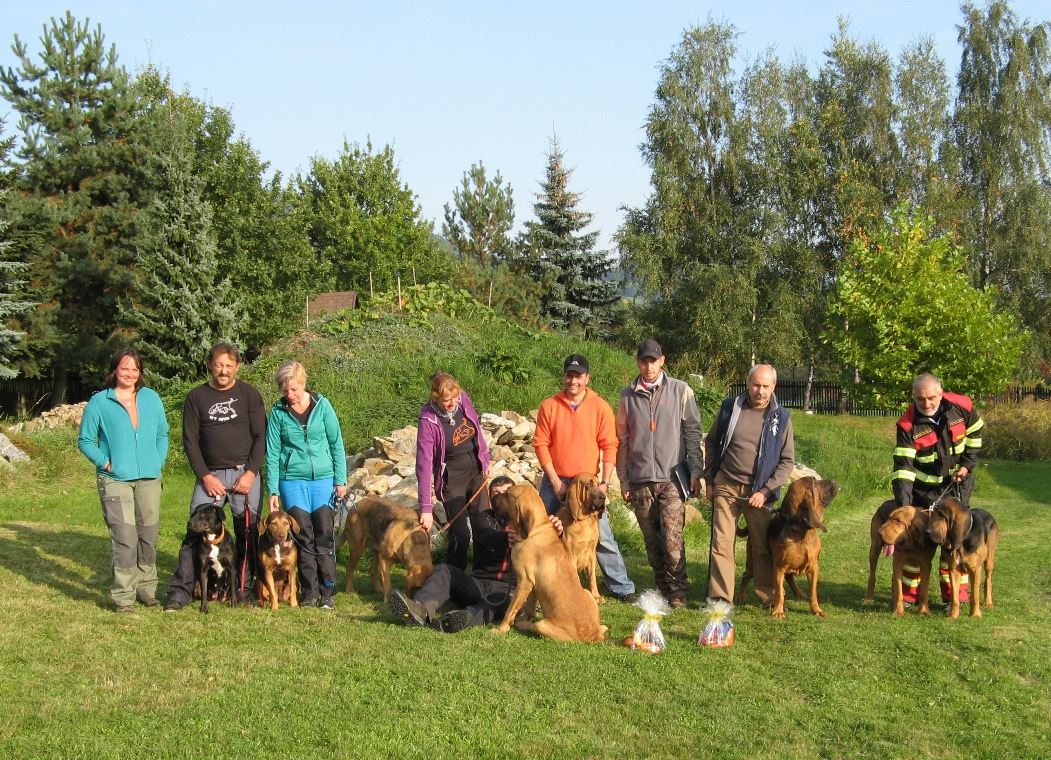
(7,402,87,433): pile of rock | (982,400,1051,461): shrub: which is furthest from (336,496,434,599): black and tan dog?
(982,400,1051,461): shrub

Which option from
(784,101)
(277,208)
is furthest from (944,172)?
→ (277,208)

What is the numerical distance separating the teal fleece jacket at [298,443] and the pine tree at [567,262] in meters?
29.6

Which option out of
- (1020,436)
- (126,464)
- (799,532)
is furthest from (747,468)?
(1020,436)

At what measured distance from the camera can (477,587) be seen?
680cm

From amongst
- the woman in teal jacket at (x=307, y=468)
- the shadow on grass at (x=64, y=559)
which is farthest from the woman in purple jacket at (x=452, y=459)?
the shadow on grass at (x=64, y=559)

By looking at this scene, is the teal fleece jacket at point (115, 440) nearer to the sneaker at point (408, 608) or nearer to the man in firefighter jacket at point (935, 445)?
the sneaker at point (408, 608)

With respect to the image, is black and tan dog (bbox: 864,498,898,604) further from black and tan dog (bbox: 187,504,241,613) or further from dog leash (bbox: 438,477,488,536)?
black and tan dog (bbox: 187,504,241,613)

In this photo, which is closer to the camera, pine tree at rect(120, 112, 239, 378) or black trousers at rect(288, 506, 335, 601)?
black trousers at rect(288, 506, 335, 601)

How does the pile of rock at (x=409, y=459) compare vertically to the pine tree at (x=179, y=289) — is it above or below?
below

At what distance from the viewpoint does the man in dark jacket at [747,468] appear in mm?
6820

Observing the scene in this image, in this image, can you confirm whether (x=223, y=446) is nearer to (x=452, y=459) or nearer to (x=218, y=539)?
(x=218, y=539)

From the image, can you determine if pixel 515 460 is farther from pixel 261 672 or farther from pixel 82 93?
pixel 82 93

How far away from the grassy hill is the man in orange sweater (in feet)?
Answer: 3.72

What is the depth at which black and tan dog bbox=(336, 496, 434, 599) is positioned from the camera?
731 centimetres
